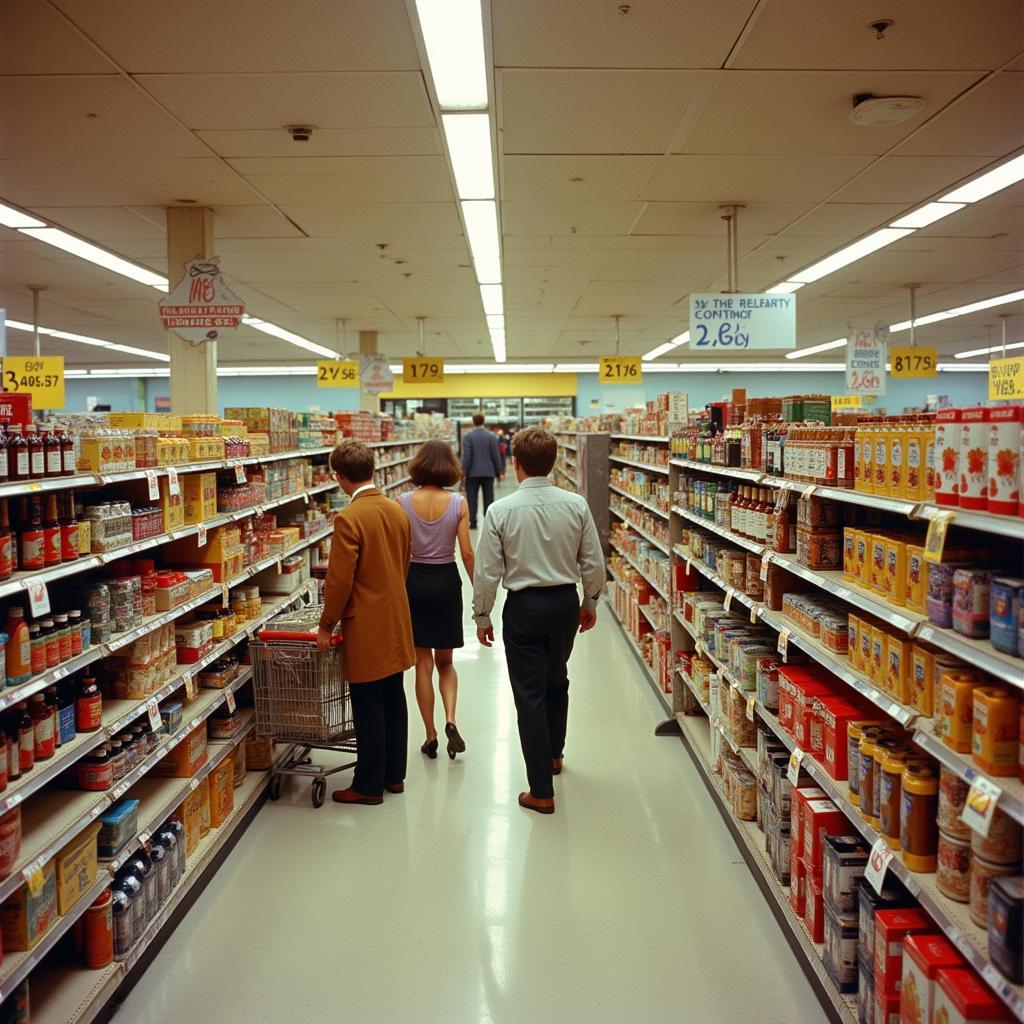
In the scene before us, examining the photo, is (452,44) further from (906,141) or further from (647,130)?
(906,141)

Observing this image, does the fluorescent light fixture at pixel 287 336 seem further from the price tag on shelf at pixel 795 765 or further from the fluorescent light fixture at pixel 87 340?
the price tag on shelf at pixel 795 765

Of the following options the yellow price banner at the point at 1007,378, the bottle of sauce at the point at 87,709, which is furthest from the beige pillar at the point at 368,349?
the bottle of sauce at the point at 87,709

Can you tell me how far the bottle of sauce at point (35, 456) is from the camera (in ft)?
8.48

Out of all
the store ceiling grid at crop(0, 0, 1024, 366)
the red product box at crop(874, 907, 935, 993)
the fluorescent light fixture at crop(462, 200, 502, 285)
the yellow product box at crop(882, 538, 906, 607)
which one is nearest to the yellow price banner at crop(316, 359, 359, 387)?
the store ceiling grid at crop(0, 0, 1024, 366)

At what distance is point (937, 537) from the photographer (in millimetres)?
2115

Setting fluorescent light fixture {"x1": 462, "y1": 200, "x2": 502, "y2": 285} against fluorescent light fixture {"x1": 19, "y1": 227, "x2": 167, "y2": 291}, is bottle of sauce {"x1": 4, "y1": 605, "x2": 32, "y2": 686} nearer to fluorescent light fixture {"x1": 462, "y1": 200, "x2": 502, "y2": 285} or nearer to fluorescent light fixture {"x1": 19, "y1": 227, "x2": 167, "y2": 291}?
fluorescent light fixture {"x1": 462, "y1": 200, "x2": 502, "y2": 285}

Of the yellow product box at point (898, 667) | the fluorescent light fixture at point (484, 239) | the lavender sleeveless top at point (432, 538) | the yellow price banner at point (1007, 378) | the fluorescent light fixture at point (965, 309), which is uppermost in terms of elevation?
the fluorescent light fixture at point (484, 239)

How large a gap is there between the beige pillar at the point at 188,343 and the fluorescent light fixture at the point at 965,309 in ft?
32.6

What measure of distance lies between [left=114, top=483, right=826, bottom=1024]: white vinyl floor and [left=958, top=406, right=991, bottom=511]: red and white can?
6.15 ft

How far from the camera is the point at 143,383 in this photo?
84.9 ft

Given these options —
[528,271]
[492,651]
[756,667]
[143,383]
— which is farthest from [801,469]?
[143,383]

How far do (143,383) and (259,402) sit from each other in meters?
3.65

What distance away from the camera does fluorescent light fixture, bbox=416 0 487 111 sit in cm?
373

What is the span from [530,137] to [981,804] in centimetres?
473
